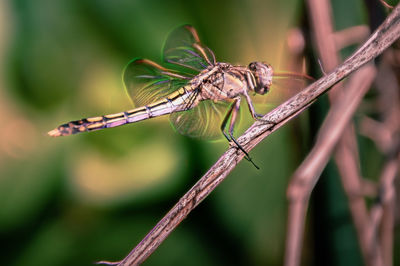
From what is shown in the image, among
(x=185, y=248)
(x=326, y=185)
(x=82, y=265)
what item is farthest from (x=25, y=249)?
(x=326, y=185)

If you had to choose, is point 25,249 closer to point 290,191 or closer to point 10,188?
point 10,188

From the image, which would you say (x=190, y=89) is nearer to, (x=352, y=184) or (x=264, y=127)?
(x=264, y=127)

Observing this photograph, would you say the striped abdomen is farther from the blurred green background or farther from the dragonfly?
the blurred green background

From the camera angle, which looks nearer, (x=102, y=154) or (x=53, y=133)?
(x=53, y=133)

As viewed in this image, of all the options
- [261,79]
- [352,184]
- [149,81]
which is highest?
[149,81]

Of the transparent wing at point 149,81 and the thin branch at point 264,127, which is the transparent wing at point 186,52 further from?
the thin branch at point 264,127

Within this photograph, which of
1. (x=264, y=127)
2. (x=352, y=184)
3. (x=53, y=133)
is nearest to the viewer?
(x=264, y=127)

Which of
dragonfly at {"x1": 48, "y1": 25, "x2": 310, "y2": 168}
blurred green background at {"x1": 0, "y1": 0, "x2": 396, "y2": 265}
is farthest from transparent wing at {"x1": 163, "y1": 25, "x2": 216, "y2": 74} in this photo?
blurred green background at {"x1": 0, "y1": 0, "x2": 396, "y2": 265}

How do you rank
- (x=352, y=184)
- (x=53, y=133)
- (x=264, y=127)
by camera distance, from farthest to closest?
(x=352, y=184) → (x=53, y=133) → (x=264, y=127)

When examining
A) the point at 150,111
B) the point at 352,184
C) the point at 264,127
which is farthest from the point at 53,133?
the point at 352,184
